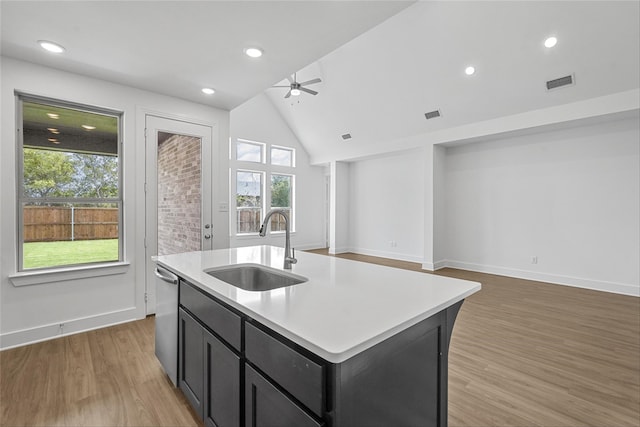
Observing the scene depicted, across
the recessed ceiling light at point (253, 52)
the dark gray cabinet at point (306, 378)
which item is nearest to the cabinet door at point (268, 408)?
the dark gray cabinet at point (306, 378)

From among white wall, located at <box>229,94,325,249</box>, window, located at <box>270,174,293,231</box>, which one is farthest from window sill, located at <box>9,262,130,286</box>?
window, located at <box>270,174,293,231</box>

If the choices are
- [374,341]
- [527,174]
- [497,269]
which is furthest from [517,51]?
[374,341]

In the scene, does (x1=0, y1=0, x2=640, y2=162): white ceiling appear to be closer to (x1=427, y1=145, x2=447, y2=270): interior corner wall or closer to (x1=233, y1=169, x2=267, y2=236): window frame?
(x1=427, y1=145, x2=447, y2=270): interior corner wall

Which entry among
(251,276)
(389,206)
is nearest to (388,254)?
(389,206)

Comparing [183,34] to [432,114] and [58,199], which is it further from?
[432,114]

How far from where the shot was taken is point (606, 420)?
5.73 ft

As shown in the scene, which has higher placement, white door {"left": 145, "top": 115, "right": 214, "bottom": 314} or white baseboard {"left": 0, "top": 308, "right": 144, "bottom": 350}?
white door {"left": 145, "top": 115, "right": 214, "bottom": 314}

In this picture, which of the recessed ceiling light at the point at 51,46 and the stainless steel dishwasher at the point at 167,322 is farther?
the recessed ceiling light at the point at 51,46

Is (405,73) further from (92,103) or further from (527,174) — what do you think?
(92,103)

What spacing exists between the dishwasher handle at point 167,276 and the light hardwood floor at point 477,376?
30.4 inches

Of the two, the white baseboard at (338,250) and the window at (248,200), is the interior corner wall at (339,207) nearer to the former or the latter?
the white baseboard at (338,250)

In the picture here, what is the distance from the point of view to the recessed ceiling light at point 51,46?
243 cm

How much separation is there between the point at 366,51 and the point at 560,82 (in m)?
2.90

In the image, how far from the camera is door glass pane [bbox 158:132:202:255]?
3.62 meters
